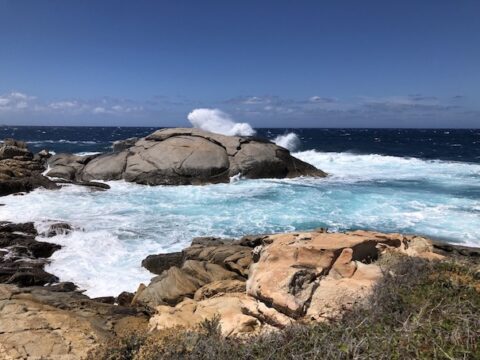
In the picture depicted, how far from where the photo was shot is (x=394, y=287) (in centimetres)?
518

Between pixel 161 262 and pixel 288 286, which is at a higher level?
pixel 288 286

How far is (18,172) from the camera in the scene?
21.9 meters

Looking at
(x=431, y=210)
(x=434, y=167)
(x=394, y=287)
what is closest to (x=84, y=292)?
(x=394, y=287)

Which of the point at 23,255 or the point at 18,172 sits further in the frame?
the point at 18,172

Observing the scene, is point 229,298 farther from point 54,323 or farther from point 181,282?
point 54,323

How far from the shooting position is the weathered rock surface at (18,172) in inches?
748

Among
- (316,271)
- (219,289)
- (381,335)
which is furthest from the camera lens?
→ (219,289)

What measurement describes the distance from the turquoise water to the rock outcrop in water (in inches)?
40.6

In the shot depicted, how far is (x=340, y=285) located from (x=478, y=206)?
14.8 m

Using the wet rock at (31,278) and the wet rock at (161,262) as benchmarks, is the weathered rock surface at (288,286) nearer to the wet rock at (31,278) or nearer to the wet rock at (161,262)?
the wet rock at (161,262)

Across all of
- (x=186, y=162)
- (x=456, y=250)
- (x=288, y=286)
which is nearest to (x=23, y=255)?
(x=288, y=286)

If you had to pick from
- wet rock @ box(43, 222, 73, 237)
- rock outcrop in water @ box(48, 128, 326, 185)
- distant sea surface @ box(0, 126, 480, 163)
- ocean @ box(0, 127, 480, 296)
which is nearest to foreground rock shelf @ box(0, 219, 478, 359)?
ocean @ box(0, 127, 480, 296)

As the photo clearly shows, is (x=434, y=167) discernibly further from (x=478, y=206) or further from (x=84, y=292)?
(x=84, y=292)

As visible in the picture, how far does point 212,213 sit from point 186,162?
7.61 metres
